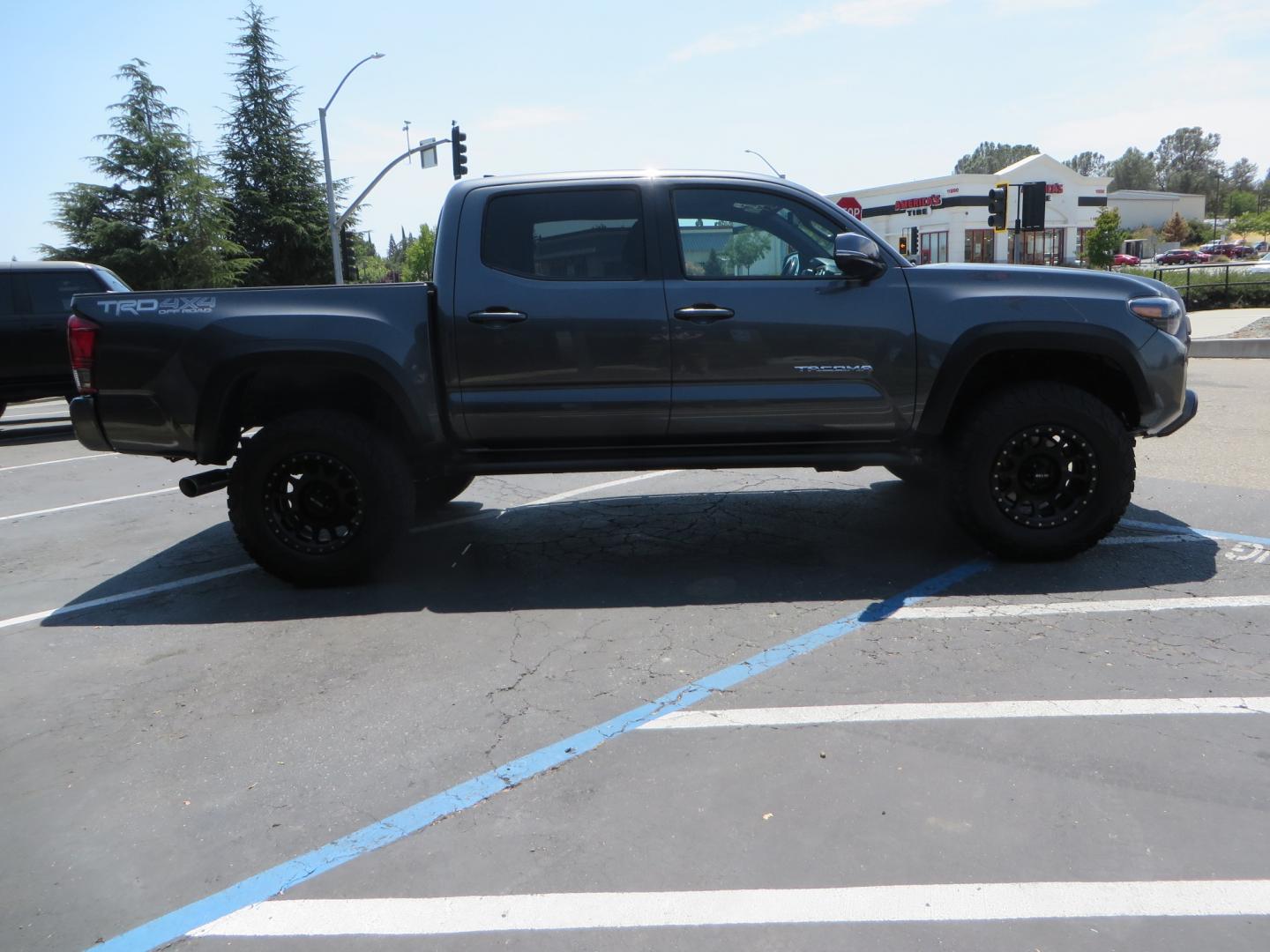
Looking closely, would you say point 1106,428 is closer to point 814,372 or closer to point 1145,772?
point 814,372

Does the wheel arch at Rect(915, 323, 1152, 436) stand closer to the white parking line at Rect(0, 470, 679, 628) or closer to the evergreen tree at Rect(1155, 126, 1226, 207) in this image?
the white parking line at Rect(0, 470, 679, 628)

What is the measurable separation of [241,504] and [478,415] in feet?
4.27

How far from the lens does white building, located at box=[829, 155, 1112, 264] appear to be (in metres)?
55.4

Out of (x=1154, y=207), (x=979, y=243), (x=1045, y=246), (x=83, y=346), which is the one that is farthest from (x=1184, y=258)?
(x=83, y=346)

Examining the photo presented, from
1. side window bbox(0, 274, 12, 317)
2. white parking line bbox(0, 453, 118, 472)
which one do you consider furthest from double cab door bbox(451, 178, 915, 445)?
side window bbox(0, 274, 12, 317)

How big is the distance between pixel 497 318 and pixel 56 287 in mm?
10278

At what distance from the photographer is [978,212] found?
56469 mm

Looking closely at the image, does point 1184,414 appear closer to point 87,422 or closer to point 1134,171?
→ point 87,422

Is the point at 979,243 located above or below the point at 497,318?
above

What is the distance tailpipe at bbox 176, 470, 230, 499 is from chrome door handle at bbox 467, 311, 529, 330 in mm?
1575

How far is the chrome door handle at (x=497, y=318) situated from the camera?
4.89m

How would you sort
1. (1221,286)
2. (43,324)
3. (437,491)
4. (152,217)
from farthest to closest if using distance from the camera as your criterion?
1. (152,217)
2. (1221,286)
3. (43,324)
4. (437,491)

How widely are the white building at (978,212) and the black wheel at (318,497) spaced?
5184cm

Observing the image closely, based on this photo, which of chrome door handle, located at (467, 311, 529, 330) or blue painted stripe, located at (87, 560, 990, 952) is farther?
chrome door handle, located at (467, 311, 529, 330)
